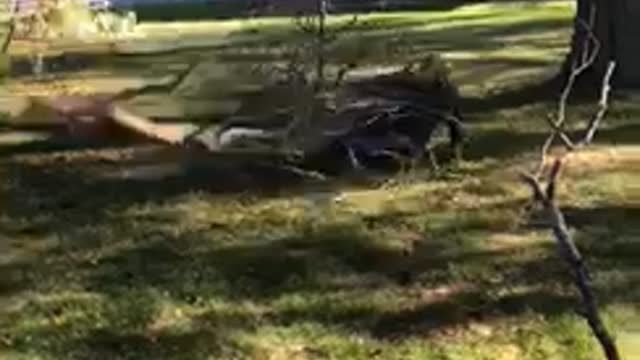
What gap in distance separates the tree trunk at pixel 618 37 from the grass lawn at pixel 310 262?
1.91 meters

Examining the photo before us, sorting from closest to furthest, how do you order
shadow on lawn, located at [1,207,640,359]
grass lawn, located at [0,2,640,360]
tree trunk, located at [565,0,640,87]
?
1. grass lawn, located at [0,2,640,360]
2. shadow on lawn, located at [1,207,640,359]
3. tree trunk, located at [565,0,640,87]

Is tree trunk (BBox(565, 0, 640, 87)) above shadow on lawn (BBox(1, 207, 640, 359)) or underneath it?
underneath

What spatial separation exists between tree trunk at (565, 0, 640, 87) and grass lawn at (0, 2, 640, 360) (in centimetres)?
191

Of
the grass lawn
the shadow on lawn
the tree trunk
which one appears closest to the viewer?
the grass lawn

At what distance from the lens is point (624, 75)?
610 inches

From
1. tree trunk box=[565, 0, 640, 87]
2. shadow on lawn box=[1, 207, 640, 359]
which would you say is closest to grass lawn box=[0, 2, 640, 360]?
shadow on lawn box=[1, 207, 640, 359]

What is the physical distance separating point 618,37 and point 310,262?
6822 millimetres

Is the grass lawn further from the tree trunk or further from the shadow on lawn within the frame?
the tree trunk

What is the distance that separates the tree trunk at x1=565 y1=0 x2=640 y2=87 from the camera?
1519 centimetres

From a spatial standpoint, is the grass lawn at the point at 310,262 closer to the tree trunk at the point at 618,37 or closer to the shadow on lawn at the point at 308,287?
the shadow on lawn at the point at 308,287

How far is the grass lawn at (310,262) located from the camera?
26.2 feet

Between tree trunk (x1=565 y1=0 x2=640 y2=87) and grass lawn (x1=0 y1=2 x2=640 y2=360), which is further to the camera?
tree trunk (x1=565 y1=0 x2=640 y2=87)

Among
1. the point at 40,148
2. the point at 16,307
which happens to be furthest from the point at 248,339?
the point at 40,148

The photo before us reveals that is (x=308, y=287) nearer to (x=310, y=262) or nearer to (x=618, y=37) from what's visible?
(x=310, y=262)
